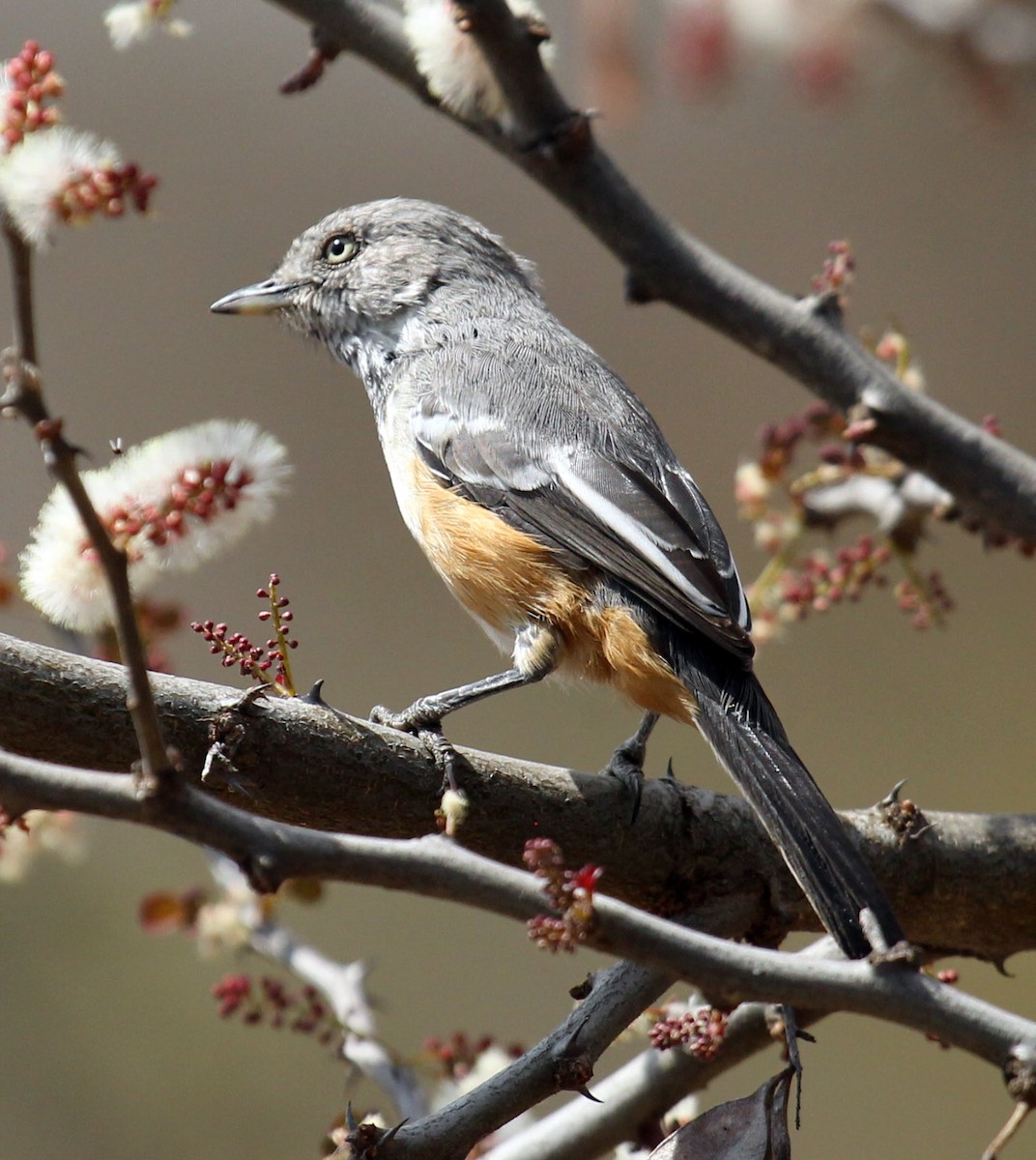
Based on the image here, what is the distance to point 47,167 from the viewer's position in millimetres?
940

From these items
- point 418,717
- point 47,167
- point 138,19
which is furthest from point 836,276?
point 47,167

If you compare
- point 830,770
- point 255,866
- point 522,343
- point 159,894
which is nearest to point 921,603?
point 522,343

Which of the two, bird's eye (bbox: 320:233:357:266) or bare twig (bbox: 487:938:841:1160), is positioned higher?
bird's eye (bbox: 320:233:357:266)

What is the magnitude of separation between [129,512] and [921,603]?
4.53ft

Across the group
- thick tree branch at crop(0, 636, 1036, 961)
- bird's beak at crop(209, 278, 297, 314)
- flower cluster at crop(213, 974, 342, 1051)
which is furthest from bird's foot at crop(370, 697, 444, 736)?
bird's beak at crop(209, 278, 297, 314)

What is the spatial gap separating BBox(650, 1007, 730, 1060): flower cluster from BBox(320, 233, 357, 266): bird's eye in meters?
1.86

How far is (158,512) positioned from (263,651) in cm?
26

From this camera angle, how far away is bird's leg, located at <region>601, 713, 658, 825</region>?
5.26ft

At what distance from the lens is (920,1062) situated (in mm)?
3973

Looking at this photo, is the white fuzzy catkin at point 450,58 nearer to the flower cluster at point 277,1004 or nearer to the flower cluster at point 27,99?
the flower cluster at point 27,99

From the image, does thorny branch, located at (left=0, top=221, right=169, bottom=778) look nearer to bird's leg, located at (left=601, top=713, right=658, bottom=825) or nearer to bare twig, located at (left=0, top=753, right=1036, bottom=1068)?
bare twig, located at (left=0, top=753, right=1036, bottom=1068)

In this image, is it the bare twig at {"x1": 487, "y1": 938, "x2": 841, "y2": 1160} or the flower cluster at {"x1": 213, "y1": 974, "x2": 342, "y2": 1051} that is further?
the flower cluster at {"x1": 213, "y1": 974, "x2": 342, "y2": 1051}

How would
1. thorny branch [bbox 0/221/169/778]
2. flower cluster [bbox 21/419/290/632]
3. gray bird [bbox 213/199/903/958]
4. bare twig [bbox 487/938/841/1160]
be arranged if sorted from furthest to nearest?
gray bird [bbox 213/199/903/958], bare twig [bbox 487/938/841/1160], flower cluster [bbox 21/419/290/632], thorny branch [bbox 0/221/169/778]

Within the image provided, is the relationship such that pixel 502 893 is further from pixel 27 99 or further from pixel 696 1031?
pixel 27 99
